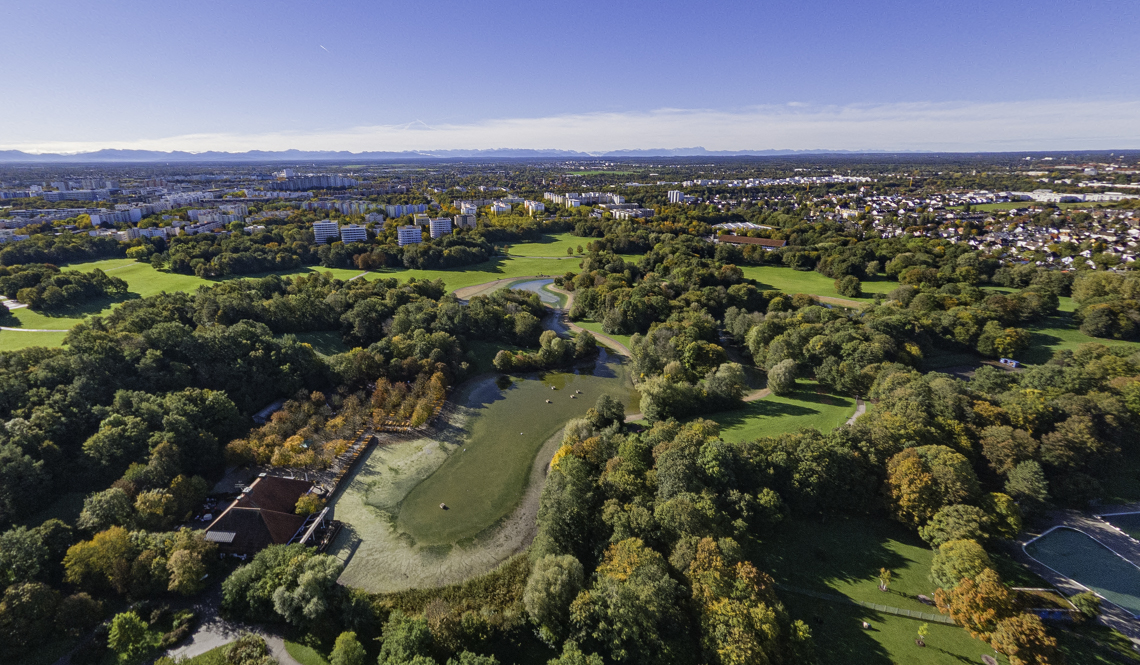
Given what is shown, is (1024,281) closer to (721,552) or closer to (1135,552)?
(1135,552)

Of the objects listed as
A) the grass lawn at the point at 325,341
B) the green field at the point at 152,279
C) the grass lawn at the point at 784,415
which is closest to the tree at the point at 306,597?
the grass lawn at the point at 784,415

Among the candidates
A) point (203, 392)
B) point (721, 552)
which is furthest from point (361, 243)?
point (721, 552)

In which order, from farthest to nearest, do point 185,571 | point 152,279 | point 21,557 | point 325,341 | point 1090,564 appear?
point 152,279
point 325,341
point 1090,564
point 185,571
point 21,557

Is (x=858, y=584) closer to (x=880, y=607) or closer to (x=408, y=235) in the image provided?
(x=880, y=607)

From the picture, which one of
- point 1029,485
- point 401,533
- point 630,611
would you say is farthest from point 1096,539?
point 401,533

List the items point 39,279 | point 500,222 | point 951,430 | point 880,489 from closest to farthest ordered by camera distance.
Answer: point 880,489 < point 951,430 < point 39,279 < point 500,222

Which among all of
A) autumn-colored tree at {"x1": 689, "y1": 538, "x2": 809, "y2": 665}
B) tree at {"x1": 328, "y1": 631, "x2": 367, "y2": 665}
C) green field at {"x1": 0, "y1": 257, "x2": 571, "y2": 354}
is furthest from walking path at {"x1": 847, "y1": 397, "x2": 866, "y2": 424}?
green field at {"x1": 0, "y1": 257, "x2": 571, "y2": 354}

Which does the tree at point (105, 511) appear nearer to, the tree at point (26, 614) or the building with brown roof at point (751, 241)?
the tree at point (26, 614)
